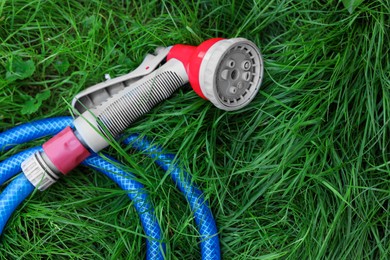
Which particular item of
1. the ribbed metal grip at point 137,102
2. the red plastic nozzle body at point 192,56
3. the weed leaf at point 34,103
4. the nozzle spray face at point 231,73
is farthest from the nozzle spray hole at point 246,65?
the weed leaf at point 34,103

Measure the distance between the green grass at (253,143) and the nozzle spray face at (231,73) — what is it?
0.28ft

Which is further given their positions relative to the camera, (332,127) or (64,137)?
(332,127)

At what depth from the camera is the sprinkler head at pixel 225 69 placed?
4.93 feet

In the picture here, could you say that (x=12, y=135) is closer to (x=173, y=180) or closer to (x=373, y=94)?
(x=173, y=180)

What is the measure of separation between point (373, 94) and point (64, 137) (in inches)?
42.0

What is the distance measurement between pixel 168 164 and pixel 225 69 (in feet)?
1.29

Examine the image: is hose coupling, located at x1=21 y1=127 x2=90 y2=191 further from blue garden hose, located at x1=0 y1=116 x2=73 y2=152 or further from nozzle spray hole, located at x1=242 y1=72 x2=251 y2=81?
nozzle spray hole, located at x1=242 y1=72 x2=251 y2=81

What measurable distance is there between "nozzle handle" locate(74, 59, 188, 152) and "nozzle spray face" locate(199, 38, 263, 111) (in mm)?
141

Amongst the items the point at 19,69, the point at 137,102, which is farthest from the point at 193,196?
the point at 19,69

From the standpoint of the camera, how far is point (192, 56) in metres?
1.58

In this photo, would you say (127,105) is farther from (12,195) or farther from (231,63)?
(12,195)

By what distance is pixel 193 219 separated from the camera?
5.60 ft

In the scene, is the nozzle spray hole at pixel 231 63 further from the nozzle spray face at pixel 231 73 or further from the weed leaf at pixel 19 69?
A: the weed leaf at pixel 19 69

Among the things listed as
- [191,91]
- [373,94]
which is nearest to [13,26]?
[191,91]
